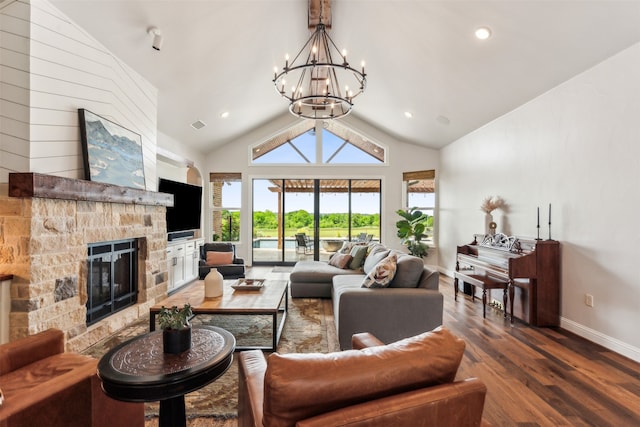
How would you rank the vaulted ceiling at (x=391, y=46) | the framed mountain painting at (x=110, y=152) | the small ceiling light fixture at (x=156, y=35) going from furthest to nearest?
the small ceiling light fixture at (x=156, y=35) < the framed mountain painting at (x=110, y=152) < the vaulted ceiling at (x=391, y=46)

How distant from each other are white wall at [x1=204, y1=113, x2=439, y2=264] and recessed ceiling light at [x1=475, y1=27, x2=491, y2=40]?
4259mm

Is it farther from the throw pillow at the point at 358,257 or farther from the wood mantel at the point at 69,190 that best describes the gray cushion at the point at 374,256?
the wood mantel at the point at 69,190

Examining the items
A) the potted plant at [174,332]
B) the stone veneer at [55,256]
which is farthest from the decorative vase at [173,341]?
the stone veneer at [55,256]

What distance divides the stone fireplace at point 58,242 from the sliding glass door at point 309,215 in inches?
158

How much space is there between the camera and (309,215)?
796cm

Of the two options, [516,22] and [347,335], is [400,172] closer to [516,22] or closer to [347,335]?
[516,22]

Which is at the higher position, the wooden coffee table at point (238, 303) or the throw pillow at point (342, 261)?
the throw pillow at point (342, 261)

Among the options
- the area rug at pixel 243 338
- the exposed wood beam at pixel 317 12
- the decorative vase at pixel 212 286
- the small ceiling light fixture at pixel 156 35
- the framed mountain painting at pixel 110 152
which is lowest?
the area rug at pixel 243 338

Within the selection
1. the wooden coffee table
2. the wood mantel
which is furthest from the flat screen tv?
the wooden coffee table

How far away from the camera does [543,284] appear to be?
367cm

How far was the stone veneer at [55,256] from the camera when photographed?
Answer: 2475 mm

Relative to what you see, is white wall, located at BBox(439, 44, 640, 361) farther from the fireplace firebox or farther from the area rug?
the fireplace firebox

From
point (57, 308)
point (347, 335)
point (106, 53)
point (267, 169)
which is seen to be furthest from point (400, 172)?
point (57, 308)

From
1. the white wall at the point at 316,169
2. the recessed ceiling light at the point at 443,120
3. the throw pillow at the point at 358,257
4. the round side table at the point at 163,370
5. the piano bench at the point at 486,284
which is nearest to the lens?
the round side table at the point at 163,370
